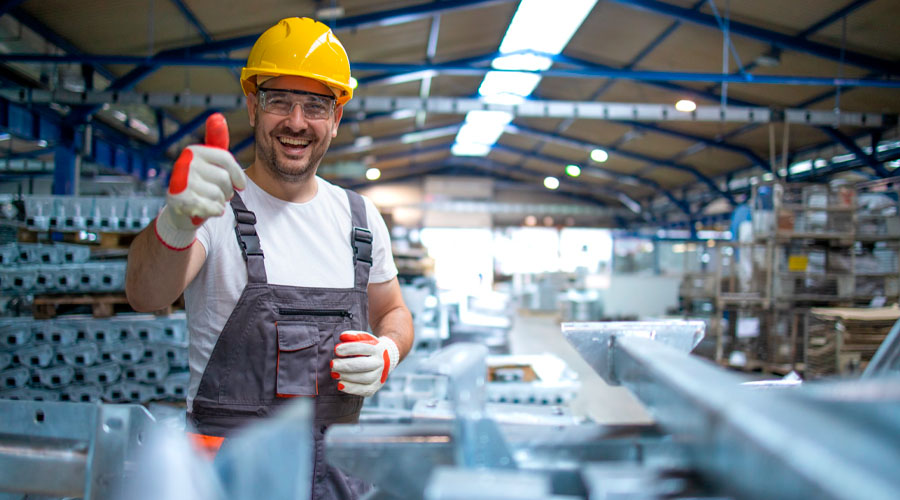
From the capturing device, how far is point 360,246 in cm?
170

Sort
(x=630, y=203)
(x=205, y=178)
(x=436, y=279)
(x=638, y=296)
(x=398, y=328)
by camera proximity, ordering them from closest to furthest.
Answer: (x=205, y=178) < (x=398, y=328) < (x=436, y=279) < (x=638, y=296) < (x=630, y=203)

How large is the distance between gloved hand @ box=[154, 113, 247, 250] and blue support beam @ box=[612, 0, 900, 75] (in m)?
7.05

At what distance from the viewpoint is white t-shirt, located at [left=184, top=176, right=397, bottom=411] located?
1492 mm

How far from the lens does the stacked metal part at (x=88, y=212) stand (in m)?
4.04

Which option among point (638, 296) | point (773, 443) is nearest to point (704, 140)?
point (638, 296)

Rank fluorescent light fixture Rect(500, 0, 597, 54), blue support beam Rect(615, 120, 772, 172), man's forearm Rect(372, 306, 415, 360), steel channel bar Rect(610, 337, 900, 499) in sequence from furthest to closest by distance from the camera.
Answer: blue support beam Rect(615, 120, 772, 172), fluorescent light fixture Rect(500, 0, 597, 54), man's forearm Rect(372, 306, 415, 360), steel channel bar Rect(610, 337, 900, 499)

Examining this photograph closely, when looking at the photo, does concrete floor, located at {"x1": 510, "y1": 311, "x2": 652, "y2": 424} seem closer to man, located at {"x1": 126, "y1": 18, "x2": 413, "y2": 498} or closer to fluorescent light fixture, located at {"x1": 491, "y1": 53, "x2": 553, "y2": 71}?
man, located at {"x1": 126, "y1": 18, "x2": 413, "y2": 498}

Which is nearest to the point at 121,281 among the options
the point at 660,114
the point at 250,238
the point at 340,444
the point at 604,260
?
the point at 250,238

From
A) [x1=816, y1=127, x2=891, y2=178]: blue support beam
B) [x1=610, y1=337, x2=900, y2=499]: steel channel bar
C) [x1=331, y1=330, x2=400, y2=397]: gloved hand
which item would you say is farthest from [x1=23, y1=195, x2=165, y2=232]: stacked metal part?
[x1=816, y1=127, x2=891, y2=178]: blue support beam

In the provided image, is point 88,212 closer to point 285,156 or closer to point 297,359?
point 285,156

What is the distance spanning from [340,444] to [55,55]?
7.09 m

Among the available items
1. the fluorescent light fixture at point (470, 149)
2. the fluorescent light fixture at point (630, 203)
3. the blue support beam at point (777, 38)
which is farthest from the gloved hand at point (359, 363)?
the fluorescent light fixture at point (630, 203)

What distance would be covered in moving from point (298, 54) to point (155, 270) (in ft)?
2.28

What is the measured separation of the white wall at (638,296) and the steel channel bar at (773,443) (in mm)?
13024
